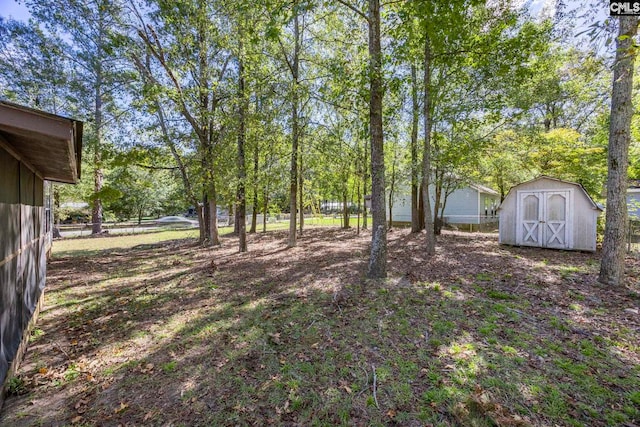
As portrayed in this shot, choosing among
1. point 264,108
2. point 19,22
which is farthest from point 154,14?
point 19,22

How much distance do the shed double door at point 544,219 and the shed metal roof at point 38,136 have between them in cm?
1216

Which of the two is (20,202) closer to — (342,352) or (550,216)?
(342,352)

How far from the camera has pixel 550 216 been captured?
956 centimetres

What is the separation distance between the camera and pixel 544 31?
7254mm

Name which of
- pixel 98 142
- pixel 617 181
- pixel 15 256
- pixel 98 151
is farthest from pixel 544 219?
pixel 98 142

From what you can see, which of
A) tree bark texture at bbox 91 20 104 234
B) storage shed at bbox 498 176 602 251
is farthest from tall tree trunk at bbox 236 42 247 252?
storage shed at bbox 498 176 602 251

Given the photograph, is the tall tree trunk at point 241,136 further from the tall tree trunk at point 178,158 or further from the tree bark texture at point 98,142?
the tree bark texture at point 98,142

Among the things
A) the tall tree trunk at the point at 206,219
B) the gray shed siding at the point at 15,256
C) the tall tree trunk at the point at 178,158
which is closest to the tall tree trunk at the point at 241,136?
the tall tree trunk at the point at 178,158

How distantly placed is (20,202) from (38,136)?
64.6 inches

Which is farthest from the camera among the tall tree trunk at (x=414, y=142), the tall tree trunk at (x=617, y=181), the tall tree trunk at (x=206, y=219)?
the tall tree trunk at (x=206, y=219)

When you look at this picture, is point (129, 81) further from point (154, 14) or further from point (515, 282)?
point (515, 282)

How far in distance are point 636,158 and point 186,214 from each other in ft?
174

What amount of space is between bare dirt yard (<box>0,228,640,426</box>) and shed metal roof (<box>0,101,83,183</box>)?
8.90 feet

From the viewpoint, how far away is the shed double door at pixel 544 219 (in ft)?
30.3
